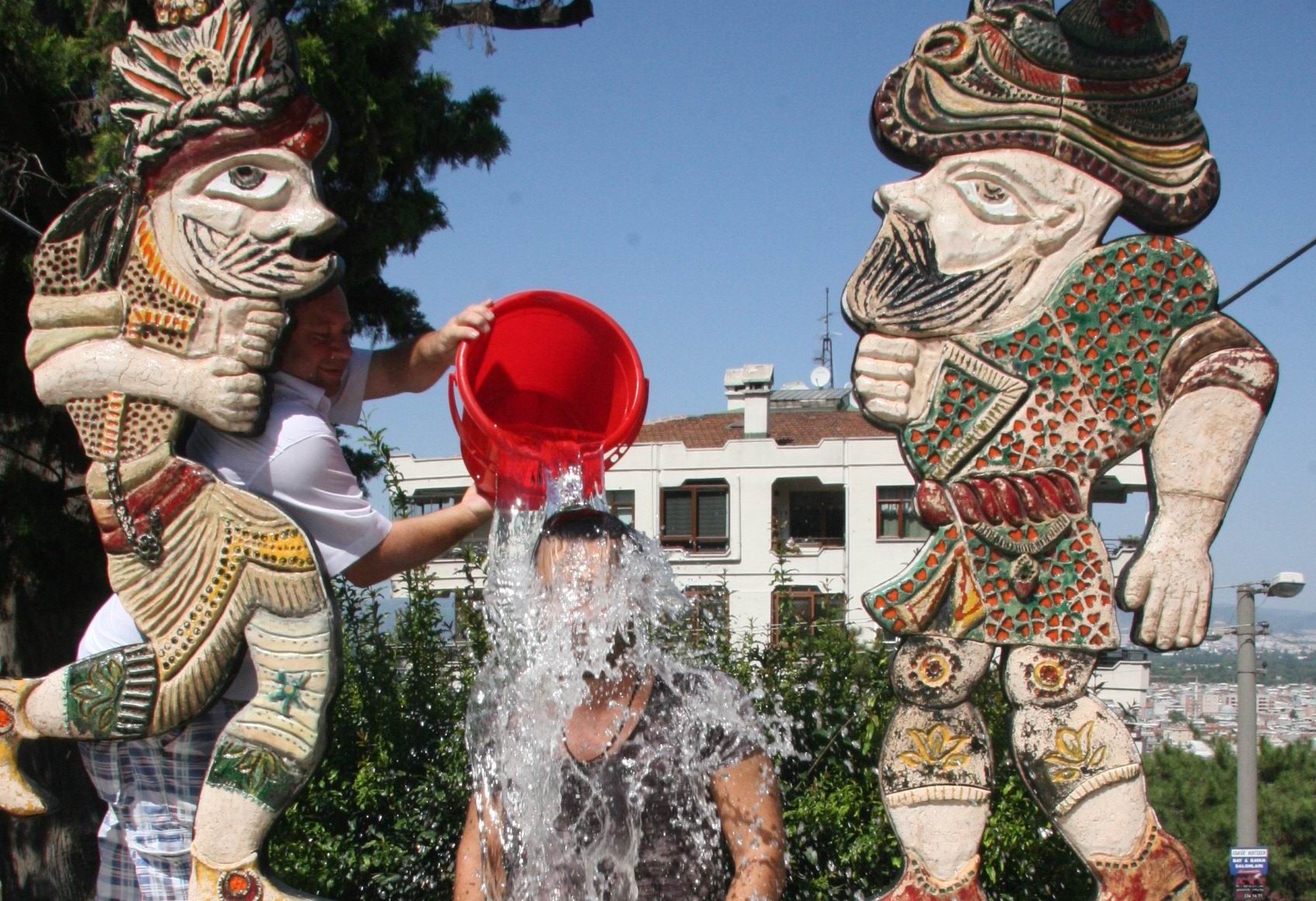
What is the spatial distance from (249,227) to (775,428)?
38.3 ft

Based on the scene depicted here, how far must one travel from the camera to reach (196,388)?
308 centimetres

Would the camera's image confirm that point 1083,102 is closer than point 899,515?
Yes

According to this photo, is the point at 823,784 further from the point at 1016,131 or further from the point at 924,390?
the point at 1016,131

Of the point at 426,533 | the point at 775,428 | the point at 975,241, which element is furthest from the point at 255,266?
the point at 775,428

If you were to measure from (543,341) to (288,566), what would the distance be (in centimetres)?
83

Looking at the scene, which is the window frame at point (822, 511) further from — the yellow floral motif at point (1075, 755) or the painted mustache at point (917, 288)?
the yellow floral motif at point (1075, 755)

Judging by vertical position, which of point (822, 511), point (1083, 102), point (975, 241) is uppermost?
point (822, 511)

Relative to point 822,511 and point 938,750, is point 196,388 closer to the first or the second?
point 938,750

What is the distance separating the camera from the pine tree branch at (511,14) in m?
6.50

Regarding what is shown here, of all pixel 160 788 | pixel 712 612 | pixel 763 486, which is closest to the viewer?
pixel 160 788

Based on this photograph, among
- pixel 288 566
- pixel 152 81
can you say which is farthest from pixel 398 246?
pixel 288 566

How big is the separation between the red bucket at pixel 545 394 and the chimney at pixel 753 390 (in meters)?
7.67

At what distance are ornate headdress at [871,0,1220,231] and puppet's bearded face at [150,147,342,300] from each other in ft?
4.48

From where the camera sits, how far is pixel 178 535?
3.09 meters
